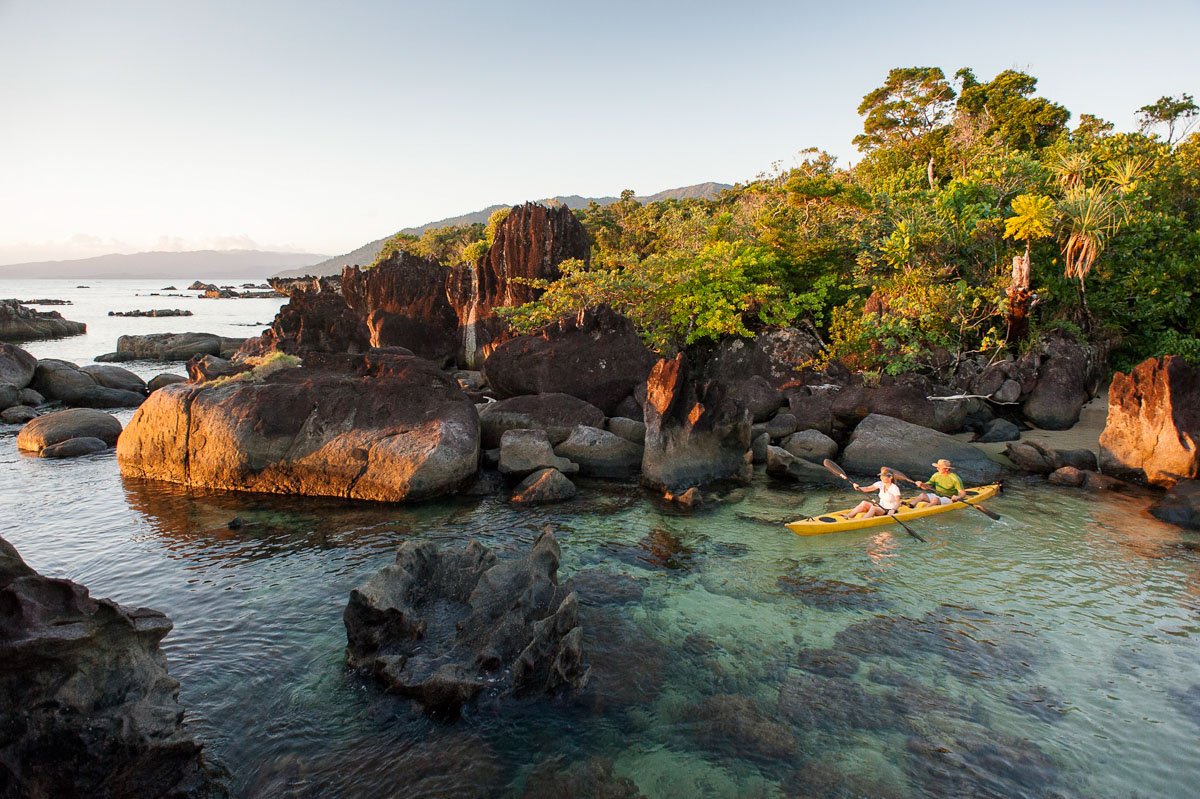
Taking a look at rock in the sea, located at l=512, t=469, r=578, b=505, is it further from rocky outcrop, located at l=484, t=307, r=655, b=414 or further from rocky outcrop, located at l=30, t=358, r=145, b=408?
rocky outcrop, located at l=30, t=358, r=145, b=408

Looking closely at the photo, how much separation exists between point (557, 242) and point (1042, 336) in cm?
2159

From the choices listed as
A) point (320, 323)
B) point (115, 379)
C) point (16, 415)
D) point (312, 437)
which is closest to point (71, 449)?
point (16, 415)

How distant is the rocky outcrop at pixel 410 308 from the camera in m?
36.8

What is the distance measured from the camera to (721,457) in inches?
751

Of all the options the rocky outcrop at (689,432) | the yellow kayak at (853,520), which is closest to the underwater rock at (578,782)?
the yellow kayak at (853,520)

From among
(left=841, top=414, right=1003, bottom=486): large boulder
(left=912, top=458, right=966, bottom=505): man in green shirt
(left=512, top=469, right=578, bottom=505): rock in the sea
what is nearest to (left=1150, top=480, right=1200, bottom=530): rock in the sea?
(left=841, top=414, right=1003, bottom=486): large boulder

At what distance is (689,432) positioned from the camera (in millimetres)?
18547

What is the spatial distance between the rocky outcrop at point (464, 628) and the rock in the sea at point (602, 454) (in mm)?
8597

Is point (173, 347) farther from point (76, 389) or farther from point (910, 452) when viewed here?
point (910, 452)

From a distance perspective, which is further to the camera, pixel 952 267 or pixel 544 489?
pixel 952 267

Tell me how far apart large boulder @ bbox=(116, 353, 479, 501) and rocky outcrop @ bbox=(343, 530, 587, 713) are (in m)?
6.20

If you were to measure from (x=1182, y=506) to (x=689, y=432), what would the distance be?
11.9 meters

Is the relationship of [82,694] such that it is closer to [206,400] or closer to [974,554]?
[206,400]

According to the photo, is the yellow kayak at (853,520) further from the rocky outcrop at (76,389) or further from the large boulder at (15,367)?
the large boulder at (15,367)
